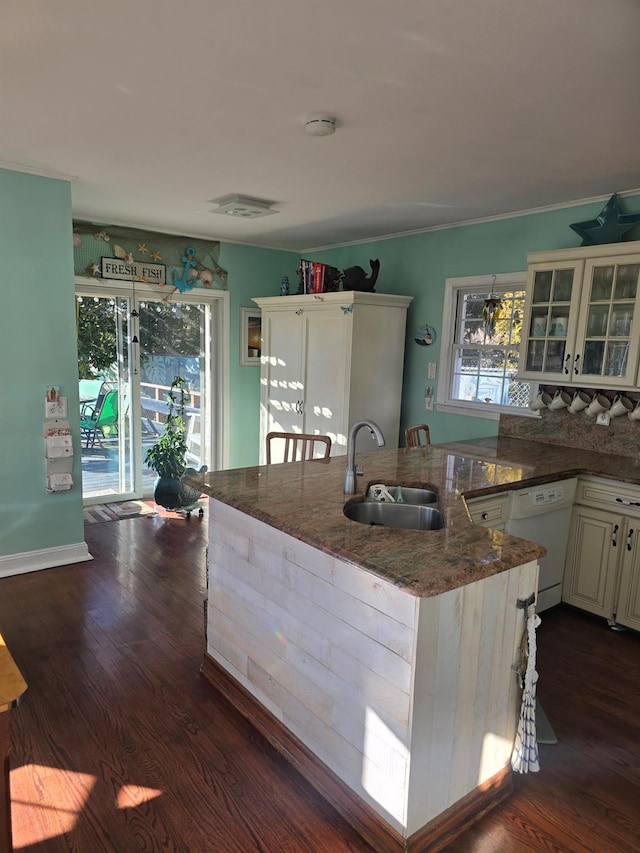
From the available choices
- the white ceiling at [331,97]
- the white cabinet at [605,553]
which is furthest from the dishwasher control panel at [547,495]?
the white ceiling at [331,97]

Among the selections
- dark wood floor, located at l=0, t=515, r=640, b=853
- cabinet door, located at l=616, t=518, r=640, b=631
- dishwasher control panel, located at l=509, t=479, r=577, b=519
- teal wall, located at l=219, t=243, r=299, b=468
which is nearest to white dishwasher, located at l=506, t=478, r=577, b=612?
dishwasher control panel, located at l=509, t=479, r=577, b=519

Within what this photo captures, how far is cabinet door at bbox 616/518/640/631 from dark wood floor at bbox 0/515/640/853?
0.42 feet

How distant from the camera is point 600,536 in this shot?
309cm

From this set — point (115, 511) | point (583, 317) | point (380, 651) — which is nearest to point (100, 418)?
point (115, 511)

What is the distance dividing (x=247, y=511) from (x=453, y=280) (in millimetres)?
2923

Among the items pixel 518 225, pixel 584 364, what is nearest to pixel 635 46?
pixel 584 364

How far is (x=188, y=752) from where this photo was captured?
6.89 ft

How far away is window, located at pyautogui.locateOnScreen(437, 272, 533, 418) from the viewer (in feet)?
13.3

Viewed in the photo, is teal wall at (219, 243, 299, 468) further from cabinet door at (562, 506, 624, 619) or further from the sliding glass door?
cabinet door at (562, 506, 624, 619)

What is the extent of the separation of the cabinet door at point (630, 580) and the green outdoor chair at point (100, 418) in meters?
4.12

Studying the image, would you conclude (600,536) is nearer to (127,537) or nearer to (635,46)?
(635,46)

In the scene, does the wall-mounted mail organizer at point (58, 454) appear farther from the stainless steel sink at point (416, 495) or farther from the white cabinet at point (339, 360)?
the stainless steel sink at point (416, 495)

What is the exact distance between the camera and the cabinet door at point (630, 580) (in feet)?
9.62

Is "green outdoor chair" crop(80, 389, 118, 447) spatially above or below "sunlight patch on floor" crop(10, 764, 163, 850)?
above
